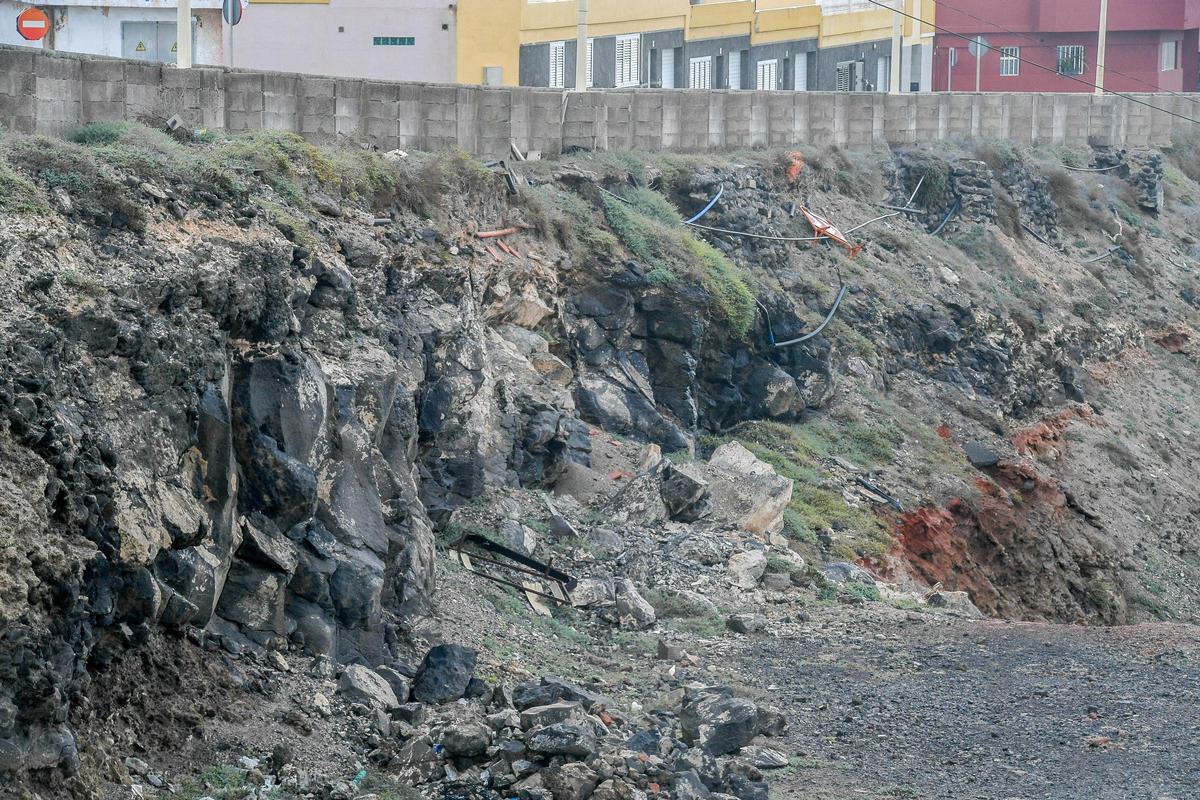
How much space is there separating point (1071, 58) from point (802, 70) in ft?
31.7

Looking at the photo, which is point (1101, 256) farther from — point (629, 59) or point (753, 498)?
point (753, 498)

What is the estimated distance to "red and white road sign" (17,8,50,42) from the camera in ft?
66.3

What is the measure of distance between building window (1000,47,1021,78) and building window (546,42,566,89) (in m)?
17.0

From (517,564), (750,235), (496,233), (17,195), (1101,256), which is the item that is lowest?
(517,564)

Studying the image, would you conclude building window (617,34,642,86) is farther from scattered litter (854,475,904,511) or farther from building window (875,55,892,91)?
scattered litter (854,475,904,511)

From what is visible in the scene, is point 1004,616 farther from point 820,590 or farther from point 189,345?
point 189,345

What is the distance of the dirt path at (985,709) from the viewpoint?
35.2 feet

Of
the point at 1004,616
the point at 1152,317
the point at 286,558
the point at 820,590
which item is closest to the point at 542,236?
the point at 820,590

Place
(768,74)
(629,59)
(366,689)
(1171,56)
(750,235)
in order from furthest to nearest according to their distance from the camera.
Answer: (1171,56) < (768,74) < (629,59) < (750,235) < (366,689)

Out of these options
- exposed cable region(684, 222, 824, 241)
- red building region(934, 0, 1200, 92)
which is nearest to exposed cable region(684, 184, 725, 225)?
exposed cable region(684, 222, 824, 241)

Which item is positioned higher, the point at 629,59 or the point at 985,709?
the point at 629,59

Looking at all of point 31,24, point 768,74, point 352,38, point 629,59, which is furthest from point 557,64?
point 31,24

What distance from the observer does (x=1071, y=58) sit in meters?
44.2

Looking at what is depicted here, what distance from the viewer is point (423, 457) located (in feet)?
48.1
